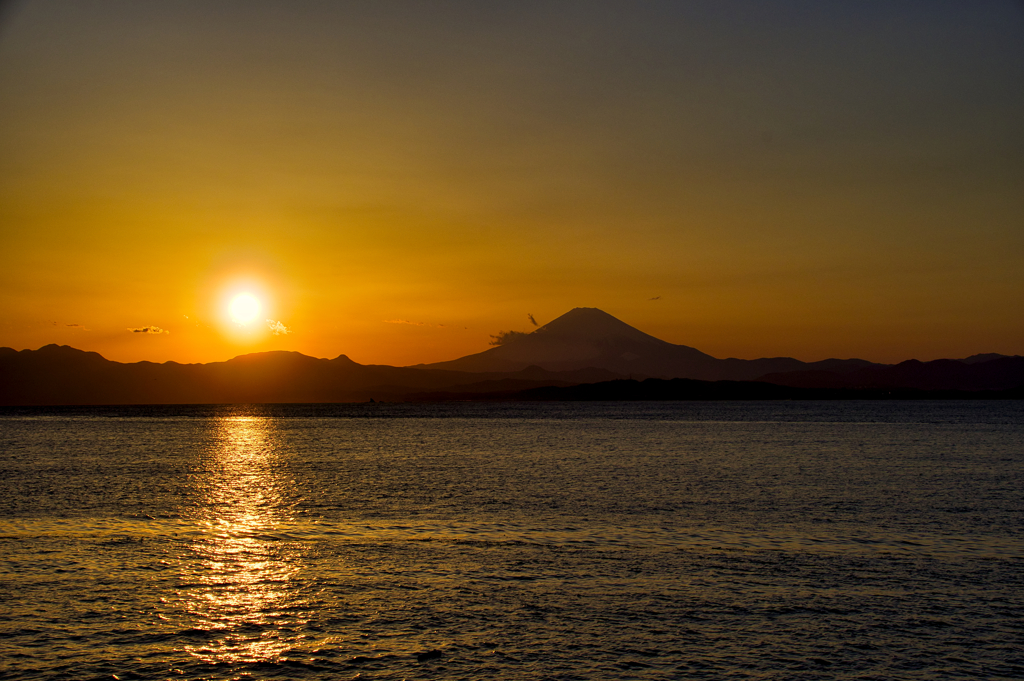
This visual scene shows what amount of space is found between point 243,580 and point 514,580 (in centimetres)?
725

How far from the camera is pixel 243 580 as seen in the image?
65.3 feet

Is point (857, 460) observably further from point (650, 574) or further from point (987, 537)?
point (650, 574)

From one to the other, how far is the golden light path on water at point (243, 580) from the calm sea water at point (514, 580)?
9 centimetres

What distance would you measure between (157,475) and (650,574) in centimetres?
4208

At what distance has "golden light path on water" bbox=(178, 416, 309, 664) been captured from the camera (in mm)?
14953

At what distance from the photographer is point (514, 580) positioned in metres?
19.9

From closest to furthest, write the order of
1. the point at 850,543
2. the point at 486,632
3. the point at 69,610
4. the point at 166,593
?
the point at 486,632
the point at 69,610
the point at 166,593
the point at 850,543

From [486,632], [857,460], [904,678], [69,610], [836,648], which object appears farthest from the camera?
[857,460]

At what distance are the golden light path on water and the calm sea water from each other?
0.29 ft

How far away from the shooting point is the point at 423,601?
17.9 metres

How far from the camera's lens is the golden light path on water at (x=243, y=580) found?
49.1 feet

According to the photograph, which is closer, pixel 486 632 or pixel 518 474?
pixel 486 632

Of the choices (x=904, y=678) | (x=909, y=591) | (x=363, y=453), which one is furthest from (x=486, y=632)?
(x=363, y=453)

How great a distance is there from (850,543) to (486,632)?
15.6m
